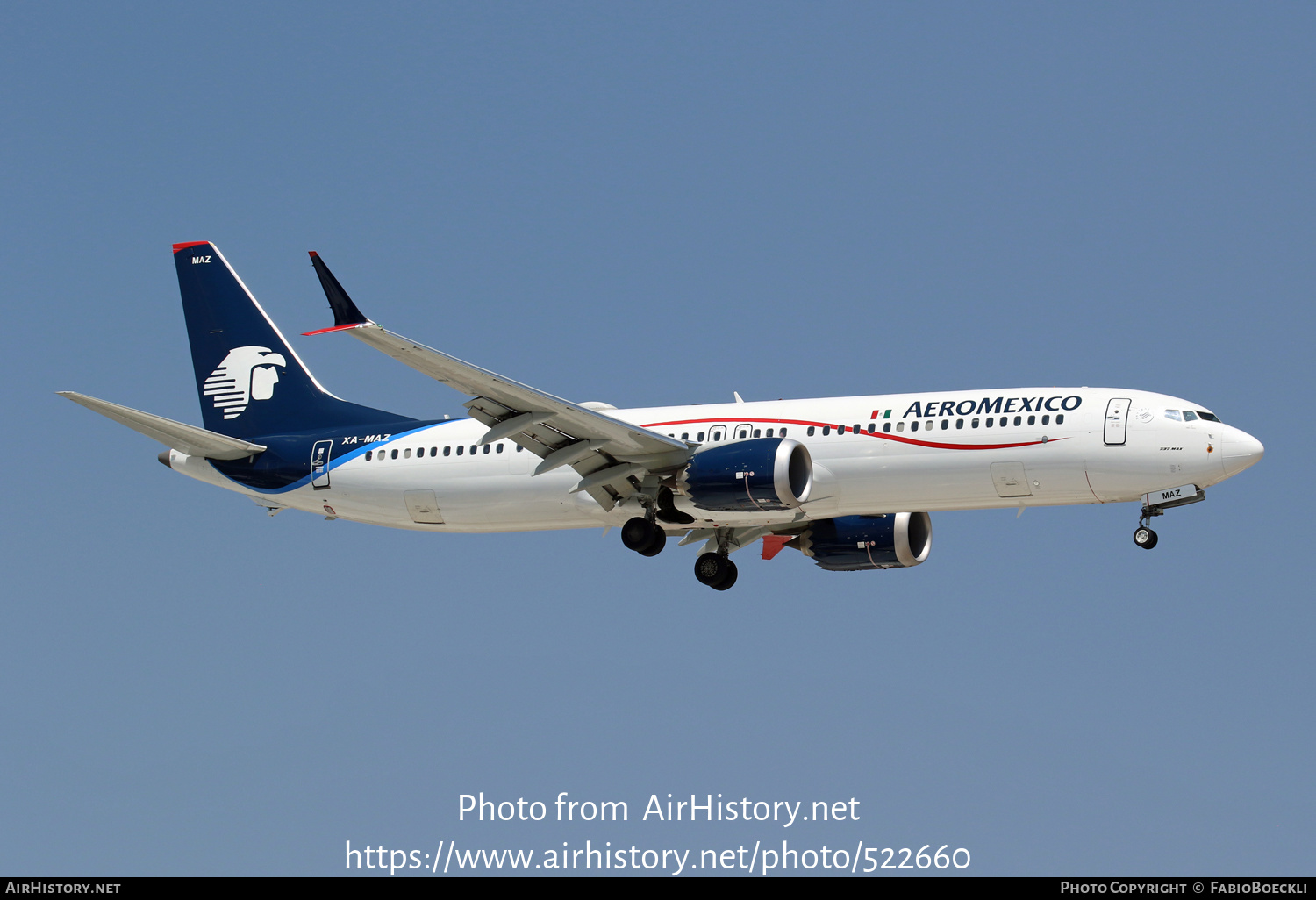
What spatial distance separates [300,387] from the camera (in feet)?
149

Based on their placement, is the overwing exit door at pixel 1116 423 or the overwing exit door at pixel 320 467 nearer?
the overwing exit door at pixel 1116 423

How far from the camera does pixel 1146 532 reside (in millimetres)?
37094

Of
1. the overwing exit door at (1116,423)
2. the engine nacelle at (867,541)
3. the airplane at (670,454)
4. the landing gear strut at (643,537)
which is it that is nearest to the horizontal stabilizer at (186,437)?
the airplane at (670,454)

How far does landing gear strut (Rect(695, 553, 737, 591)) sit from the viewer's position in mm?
43156

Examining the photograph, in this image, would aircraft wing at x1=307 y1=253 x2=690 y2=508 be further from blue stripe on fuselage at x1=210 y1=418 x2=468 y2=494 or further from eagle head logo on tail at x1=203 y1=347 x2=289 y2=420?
eagle head logo on tail at x1=203 y1=347 x2=289 y2=420

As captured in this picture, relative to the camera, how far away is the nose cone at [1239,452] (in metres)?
36.0

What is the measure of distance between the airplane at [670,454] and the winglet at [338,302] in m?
0.04

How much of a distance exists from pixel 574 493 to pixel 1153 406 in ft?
46.6

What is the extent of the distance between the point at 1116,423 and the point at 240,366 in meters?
24.5

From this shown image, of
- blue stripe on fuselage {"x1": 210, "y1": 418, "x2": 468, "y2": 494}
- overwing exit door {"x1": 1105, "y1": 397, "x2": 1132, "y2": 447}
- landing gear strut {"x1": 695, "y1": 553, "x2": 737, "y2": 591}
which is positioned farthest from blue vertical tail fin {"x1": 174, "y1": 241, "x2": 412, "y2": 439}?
overwing exit door {"x1": 1105, "y1": 397, "x2": 1132, "y2": 447}

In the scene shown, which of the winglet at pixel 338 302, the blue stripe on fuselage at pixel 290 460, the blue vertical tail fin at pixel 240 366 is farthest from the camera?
the blue vertical tail fin at pixel 240 366

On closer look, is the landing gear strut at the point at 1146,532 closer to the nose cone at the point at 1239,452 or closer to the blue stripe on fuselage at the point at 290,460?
the nose cone at the point at 1239,452
